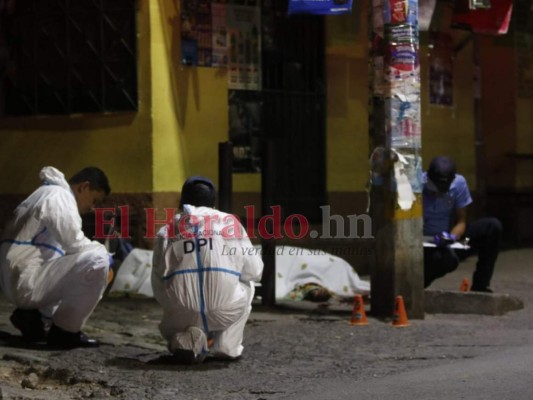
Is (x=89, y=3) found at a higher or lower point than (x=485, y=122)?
higher

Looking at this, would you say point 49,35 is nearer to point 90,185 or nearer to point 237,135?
point 237,135

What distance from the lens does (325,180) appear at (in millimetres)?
13758

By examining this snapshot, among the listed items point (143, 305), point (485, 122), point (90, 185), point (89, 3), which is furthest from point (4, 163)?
point (485, 122)

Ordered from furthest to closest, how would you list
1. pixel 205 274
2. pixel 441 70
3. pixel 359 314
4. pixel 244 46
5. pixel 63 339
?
pixel 441 70 → pixel 244 46 → pixel 359 314 → pixel 63 339 → pixel 205 274

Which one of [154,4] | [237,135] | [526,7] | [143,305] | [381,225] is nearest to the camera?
[381,225]

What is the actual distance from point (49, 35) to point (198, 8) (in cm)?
173

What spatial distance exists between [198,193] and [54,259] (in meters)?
1.22

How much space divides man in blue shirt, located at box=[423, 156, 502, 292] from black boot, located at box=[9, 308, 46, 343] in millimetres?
3781

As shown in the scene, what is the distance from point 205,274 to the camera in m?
7.51

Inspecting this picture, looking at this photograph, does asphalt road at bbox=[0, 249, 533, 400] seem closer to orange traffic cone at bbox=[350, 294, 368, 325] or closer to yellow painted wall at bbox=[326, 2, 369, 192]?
orange traffic cone at bbox=[350, 294, 368, 325]

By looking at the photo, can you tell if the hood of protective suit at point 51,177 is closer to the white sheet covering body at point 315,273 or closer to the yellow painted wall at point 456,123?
the white sheet covering body at point 315,273

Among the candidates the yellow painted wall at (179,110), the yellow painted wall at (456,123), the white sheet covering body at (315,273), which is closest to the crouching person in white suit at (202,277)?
the white sheet covering body at (315,273)

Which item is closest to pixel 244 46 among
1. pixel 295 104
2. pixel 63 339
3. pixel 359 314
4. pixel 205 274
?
pixel 295 104

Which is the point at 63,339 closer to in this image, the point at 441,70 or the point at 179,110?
the point at 179,110
